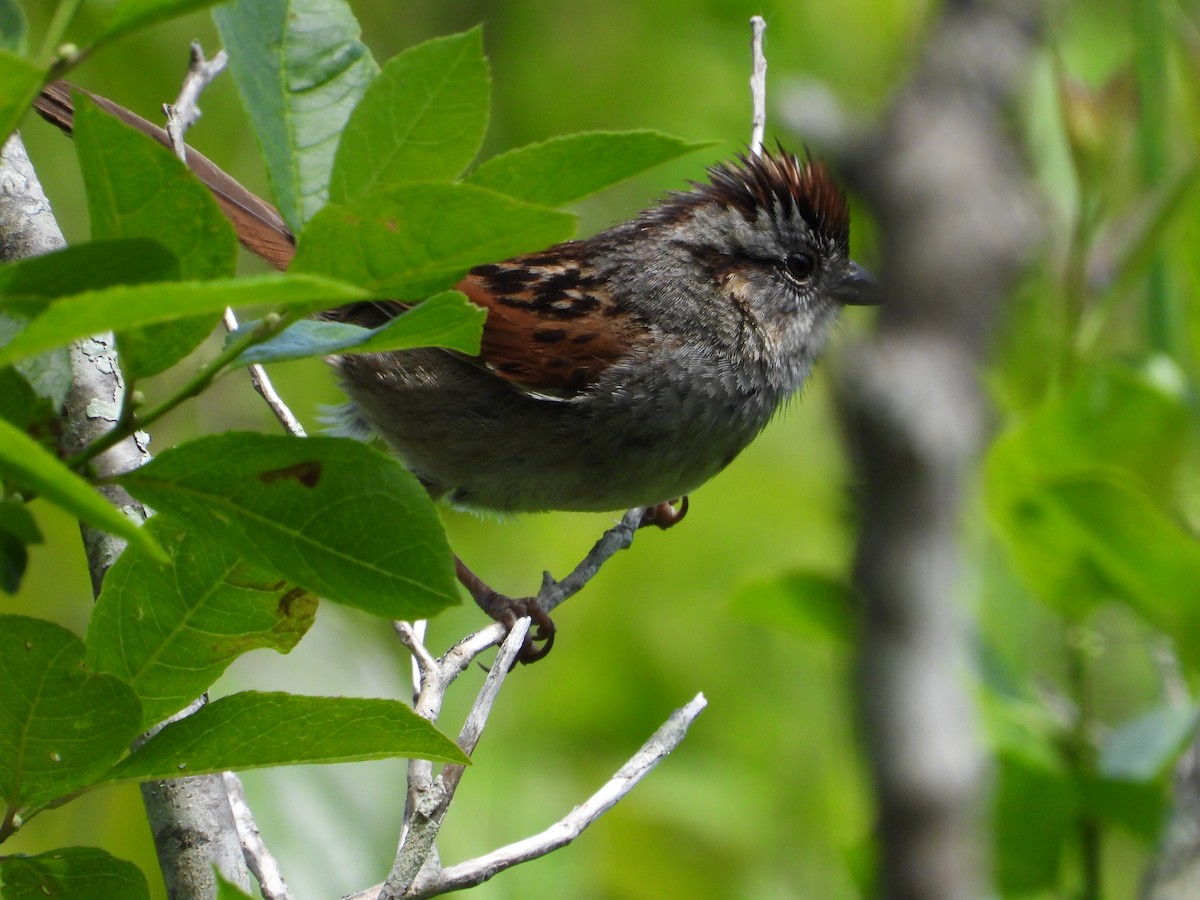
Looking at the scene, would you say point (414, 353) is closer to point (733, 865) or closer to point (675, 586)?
point (675, 586)

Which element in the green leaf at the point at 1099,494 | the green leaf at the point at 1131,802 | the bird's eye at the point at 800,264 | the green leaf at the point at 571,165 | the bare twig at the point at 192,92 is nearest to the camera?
the green leaf at the point at 571,165

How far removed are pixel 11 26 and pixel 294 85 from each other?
281mm

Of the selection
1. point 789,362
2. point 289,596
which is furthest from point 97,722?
point 789,362

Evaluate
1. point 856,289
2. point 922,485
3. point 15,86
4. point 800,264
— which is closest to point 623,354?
point 800,264

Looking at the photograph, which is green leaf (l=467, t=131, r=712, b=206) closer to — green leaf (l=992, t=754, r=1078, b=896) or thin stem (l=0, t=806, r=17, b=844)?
thin stem (l=0, t=806, r=17, b=844)

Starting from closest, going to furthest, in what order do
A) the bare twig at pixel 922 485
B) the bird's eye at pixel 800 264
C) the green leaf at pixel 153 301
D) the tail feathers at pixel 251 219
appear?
the green leaf at pixel 153 301
the bare twig at pixel 922 485
the tail feathers at pixel 251 219
the bird's eye at pixel 800 264

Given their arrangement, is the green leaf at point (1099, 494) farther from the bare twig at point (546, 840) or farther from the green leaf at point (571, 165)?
the green leaf at point (571, 165)

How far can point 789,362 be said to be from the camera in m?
3.41

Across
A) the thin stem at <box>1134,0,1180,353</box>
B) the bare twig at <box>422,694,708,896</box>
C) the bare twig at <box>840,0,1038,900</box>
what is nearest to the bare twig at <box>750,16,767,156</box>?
the bare twig at <box>840,0,1038,900</box>

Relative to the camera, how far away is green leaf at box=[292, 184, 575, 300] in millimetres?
882

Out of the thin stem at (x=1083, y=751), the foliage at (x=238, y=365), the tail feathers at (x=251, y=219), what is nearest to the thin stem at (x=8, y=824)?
the foliage at (x=238, y=365)

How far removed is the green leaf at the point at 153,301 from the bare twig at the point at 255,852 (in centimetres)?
92

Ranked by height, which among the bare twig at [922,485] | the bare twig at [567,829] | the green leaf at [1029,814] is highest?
the bare twig at [922,485]

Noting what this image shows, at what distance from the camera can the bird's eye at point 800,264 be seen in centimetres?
356
